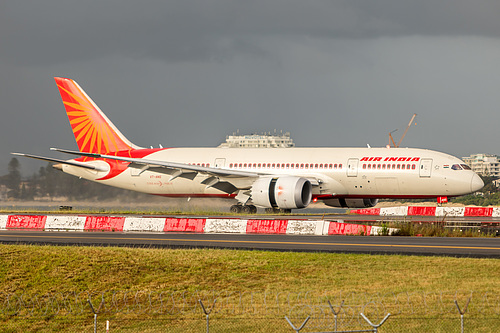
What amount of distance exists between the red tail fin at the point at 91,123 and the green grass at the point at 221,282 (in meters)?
30.3

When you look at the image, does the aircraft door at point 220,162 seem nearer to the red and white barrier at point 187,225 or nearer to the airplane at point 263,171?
the airplane at point 263,171

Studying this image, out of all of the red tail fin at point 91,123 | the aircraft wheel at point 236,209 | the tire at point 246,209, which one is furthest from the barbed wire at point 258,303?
the red tail fin at point 91,123

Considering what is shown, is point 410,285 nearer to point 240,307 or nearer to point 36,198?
point 240,307

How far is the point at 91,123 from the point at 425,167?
24.5 m

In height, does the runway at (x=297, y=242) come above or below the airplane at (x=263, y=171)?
below

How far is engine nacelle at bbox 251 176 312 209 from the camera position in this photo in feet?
136

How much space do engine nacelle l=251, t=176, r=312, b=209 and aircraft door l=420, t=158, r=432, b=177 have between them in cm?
679

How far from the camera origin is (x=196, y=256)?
2033 centimetres

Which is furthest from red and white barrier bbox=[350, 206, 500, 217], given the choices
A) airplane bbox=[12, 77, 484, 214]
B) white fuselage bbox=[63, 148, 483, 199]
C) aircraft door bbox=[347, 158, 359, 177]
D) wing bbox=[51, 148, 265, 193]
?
wing bbox=[51, 148, 265, 193]

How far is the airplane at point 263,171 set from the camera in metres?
42.2

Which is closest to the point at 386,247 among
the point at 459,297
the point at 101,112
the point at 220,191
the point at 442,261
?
the point at 442,261

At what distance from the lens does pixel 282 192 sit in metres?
41.7

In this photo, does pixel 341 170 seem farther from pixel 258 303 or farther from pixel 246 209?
pixel 258 303

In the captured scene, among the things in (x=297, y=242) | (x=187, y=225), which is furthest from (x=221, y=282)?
(x=187, y=225)
